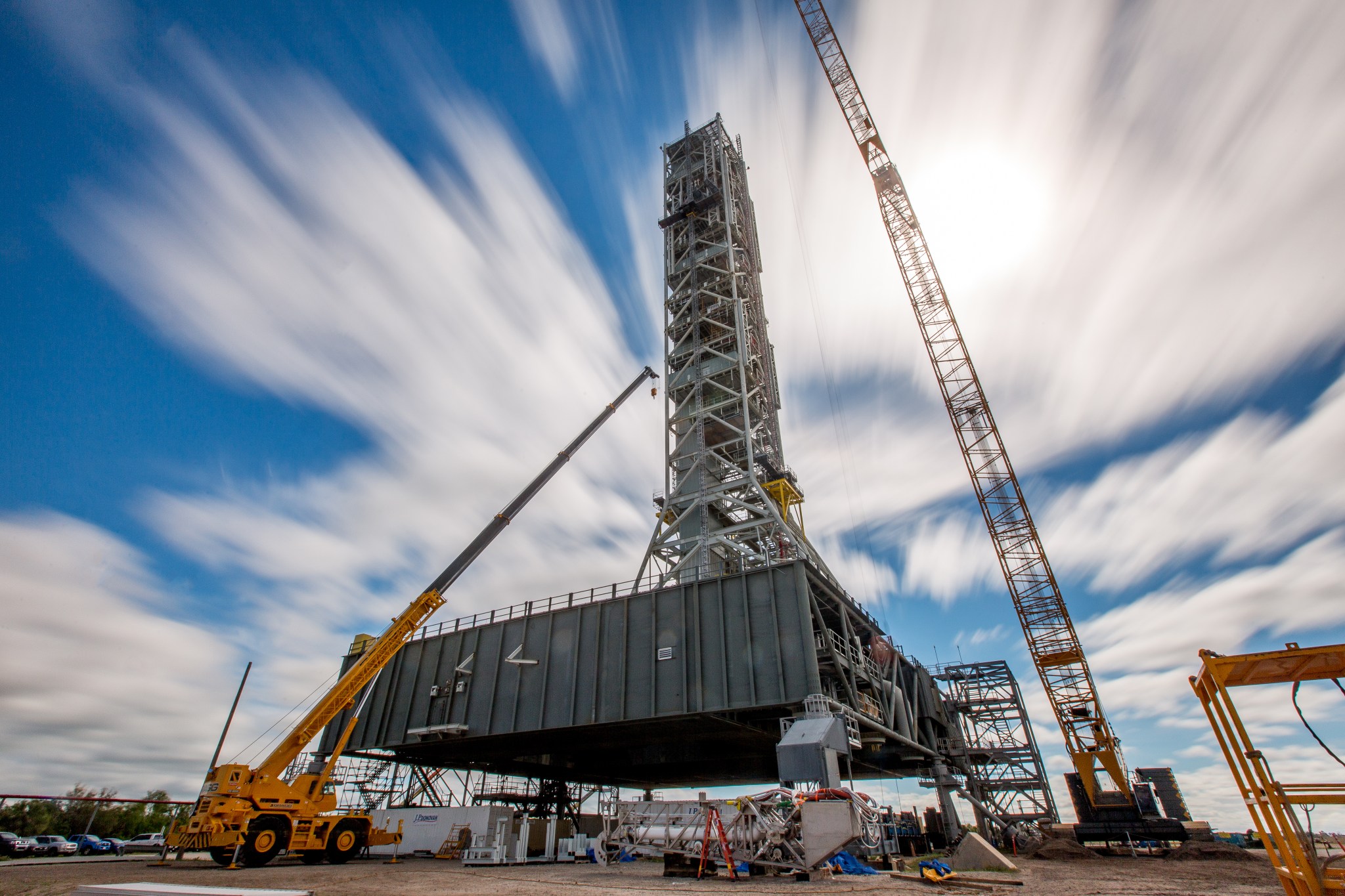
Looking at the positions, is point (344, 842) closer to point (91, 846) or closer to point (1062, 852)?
point (91, 846)

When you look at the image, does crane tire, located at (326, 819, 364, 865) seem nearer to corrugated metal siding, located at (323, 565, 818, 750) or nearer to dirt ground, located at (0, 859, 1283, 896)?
dirt ground, located at (0, 859, 1283, 896)

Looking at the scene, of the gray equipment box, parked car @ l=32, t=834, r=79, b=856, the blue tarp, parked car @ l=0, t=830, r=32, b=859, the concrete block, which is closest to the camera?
the blue tarp

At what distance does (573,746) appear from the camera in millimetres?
31219

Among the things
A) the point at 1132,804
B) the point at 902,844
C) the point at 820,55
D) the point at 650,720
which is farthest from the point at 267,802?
the point at 820,55

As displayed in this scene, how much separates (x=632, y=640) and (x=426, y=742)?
12422 mm

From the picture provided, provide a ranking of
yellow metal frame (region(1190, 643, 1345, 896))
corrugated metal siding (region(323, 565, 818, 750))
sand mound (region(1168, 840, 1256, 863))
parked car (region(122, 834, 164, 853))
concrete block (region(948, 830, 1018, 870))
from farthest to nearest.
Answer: parked car (region(122, 834, 164, 853))
sand mound (region(1168, 840, 1256, 863))
corrugated metal siding (region(323, 565, 818, 750))
concrete block (region(948, 830, 1018, 870))
yellow metal frame (region(1190, 643, 1345, 896))

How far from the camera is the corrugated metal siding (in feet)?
76.4

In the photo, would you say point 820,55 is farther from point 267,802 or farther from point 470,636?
point 267,802

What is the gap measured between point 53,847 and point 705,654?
3353cm

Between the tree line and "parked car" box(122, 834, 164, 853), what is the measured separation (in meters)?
6.56

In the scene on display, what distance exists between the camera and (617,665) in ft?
85.6

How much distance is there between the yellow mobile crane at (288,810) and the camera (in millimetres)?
19156

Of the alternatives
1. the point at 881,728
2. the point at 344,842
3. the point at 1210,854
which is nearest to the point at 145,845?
the point at 344,842

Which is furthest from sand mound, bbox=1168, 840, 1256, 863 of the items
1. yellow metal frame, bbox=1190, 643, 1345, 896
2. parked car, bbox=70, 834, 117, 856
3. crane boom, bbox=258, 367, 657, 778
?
parked car, bbox=70, 834, 117, 856
